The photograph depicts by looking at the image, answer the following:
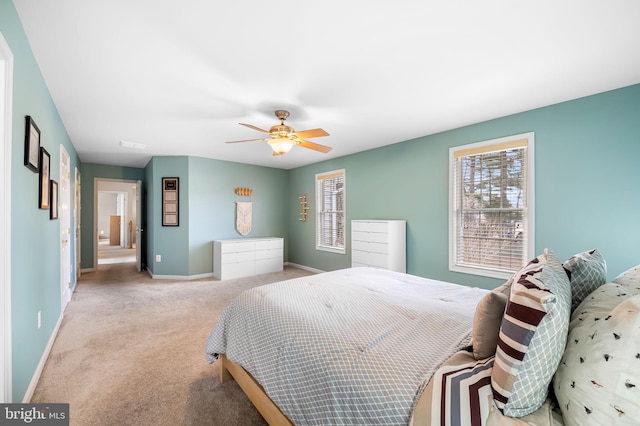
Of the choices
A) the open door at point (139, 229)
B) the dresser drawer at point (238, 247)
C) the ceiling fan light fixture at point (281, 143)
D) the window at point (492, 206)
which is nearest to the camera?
the ceiling fan light fixture at point (281, 143)

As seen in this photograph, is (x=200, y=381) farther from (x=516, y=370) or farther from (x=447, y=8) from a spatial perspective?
(x=447, y=8)

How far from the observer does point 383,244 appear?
399cm

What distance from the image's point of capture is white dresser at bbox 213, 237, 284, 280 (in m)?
5.14

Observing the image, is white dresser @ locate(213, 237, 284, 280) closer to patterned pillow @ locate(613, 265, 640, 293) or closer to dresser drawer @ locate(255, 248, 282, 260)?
dresser drawer @ locate(255, 248, 282, 260)

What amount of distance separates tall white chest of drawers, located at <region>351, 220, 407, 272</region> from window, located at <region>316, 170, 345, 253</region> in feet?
3.27

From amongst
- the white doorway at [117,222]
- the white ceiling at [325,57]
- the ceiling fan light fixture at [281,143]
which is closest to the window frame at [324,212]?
the white ceiling at [325,57]

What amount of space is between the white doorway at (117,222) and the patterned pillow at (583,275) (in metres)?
8.70

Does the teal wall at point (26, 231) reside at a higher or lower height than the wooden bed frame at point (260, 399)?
higher

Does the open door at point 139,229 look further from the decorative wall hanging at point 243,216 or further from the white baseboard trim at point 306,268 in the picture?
the white baseboard trim at point 306,268

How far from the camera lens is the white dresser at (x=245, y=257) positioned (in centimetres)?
514

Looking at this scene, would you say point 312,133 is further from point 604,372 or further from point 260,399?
point 604,372

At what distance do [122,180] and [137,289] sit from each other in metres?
3.05

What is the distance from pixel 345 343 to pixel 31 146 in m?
2.49

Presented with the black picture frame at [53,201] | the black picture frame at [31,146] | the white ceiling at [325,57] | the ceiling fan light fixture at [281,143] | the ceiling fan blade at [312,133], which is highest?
the white ceiling at [325,57]
